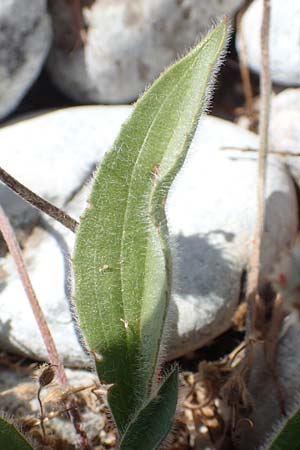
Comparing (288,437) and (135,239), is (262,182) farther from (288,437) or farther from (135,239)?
(288,437)

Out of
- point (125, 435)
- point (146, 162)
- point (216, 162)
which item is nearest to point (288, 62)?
point (216, 162)

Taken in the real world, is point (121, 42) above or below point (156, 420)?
above

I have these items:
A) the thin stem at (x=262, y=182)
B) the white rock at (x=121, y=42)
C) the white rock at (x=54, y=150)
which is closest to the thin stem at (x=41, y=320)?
the white rock at (x=54, y=150)

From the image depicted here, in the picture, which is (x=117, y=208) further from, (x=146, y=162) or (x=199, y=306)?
(x=199, y=306)

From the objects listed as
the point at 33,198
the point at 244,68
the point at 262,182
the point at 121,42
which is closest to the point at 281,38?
the point at 244,68

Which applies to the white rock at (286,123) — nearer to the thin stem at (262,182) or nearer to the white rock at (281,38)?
the white rock at (281,38)

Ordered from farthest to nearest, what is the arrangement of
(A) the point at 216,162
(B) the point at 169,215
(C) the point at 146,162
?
1. (A) the point at 216,162
2. (B) the point at 169,215
3. (C) the point at 146,162

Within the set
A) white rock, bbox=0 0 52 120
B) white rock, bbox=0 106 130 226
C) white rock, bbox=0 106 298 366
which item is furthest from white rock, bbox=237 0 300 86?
white rock, bbox=0 0 52 120
